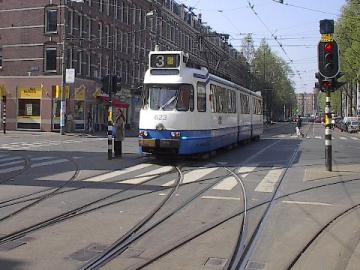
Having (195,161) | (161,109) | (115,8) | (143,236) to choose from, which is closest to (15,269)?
(143,236)

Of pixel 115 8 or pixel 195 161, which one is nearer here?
pixel 195 161

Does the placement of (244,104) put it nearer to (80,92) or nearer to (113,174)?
(113,174)

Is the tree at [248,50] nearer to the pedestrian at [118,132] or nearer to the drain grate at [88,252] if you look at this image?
the pedestrian at [118,132]

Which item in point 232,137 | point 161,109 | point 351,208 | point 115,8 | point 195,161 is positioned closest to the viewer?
point 351,208

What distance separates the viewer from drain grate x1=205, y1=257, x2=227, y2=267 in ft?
21.4

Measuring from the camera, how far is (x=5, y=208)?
10000 mm

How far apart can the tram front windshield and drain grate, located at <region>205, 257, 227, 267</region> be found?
12.1 m

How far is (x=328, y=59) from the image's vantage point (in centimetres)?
1628

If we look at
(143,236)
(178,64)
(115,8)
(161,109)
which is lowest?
(143,236)

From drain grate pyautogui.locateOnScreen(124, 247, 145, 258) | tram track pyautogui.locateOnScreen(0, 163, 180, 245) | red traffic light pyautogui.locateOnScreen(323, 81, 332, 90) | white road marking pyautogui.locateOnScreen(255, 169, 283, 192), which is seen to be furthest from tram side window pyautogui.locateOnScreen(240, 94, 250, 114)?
drain grate pyautogui.locateOnScreen(124, 247, 145, 258)

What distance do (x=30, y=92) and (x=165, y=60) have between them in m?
30.8

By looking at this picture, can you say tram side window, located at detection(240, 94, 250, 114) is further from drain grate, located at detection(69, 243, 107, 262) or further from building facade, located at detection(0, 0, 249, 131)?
drain grate, located at detection(69, 243, 107, 262)

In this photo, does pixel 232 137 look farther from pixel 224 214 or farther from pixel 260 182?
pixel 224 214

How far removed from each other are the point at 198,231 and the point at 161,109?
10662mm
